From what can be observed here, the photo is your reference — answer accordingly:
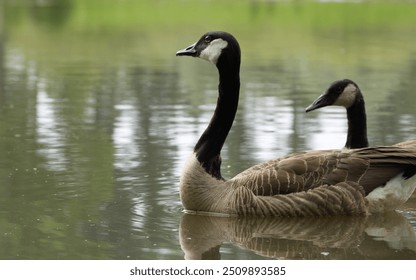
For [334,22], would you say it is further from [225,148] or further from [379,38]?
[225,148]

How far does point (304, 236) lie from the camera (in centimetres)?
1026

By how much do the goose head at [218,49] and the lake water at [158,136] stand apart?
179 centimetres

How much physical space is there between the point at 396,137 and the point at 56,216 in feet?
23.9

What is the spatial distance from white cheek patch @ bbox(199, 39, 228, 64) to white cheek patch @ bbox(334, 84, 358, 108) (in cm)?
176

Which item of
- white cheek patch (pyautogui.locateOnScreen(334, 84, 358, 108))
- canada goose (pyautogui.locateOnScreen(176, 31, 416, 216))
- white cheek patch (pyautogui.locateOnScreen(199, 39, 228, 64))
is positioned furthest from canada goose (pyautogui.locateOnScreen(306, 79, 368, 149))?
white cheek patch (pyautogui.locateOnScreen(199, 39, 228, 64))

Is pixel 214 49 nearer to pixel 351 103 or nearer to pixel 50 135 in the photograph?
pixel 351 103

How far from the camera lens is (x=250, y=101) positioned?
22391 mm

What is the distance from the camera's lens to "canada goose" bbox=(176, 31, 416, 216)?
10.8 m

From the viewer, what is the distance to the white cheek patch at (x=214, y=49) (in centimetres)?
1123

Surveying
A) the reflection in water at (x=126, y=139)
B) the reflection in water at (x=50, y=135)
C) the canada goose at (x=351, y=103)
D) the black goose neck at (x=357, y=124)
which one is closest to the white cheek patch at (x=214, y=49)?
the canada goose at (x=351, y=103)

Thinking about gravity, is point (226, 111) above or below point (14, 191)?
above

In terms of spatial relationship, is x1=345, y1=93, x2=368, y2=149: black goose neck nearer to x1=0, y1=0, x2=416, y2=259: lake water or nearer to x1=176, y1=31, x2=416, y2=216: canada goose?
x1=0, y1=0, x2=416, y2=259: lake water
